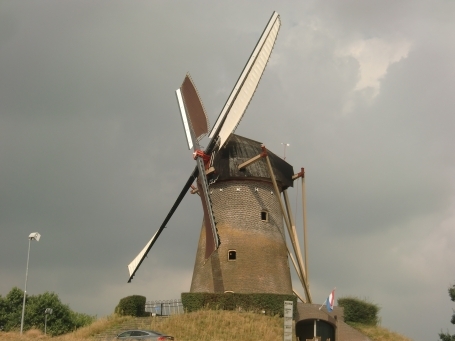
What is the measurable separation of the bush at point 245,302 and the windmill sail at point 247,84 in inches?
300

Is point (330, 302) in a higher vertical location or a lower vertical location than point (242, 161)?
Result: lower

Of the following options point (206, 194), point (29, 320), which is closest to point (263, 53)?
point (206, 194)

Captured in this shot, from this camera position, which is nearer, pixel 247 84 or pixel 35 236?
pixel 35 236

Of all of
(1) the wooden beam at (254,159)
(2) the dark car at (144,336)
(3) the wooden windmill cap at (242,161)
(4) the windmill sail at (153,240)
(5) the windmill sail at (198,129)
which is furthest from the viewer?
(4) the windmill sail at (153,240)

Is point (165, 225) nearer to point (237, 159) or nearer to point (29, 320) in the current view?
point (237, 159)

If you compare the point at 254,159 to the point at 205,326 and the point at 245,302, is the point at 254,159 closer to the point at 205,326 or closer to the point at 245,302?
the point at 245,302

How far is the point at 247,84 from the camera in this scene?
33062mm

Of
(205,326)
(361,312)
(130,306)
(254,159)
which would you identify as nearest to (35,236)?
(130,306)

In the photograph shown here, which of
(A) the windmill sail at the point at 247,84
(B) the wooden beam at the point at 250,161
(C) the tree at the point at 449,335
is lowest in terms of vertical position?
(C) the tree at the point at 449,335

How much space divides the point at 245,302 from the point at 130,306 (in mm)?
6113

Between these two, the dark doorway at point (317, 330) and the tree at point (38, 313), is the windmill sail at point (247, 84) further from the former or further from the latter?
the tree at point (38, 313)

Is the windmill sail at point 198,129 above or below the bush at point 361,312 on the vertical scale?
above

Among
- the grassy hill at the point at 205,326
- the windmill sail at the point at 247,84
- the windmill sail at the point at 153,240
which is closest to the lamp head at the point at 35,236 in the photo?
the grassy hill at the point at 205,326

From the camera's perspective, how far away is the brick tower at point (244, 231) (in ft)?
105
